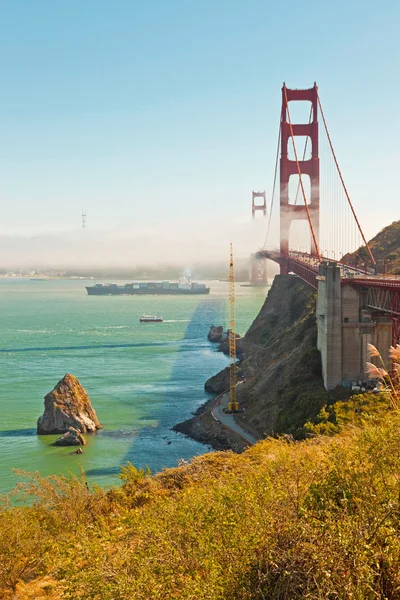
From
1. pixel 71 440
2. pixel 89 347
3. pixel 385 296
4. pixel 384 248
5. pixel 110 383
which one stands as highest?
pixel 384 248

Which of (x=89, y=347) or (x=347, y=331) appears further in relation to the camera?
(x=89, y=347)

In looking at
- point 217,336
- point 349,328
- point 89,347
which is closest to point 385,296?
point 349,328

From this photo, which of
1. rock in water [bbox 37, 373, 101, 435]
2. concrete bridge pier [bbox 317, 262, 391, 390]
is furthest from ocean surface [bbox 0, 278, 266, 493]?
concrete bridge pier [bbox 317, 262, 391, 390]

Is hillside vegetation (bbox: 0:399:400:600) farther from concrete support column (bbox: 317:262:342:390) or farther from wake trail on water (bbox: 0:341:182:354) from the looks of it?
wake trail on water (bbox: 0:341:182:354)

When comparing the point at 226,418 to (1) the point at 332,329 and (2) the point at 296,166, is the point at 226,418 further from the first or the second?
(2) the point at 296,166

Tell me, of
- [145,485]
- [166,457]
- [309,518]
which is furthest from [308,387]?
[309,518]

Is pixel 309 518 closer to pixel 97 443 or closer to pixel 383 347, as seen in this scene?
pixel 383 347

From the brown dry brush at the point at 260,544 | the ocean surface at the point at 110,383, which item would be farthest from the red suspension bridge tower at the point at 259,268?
the brown dry brush at the point at 260,544
